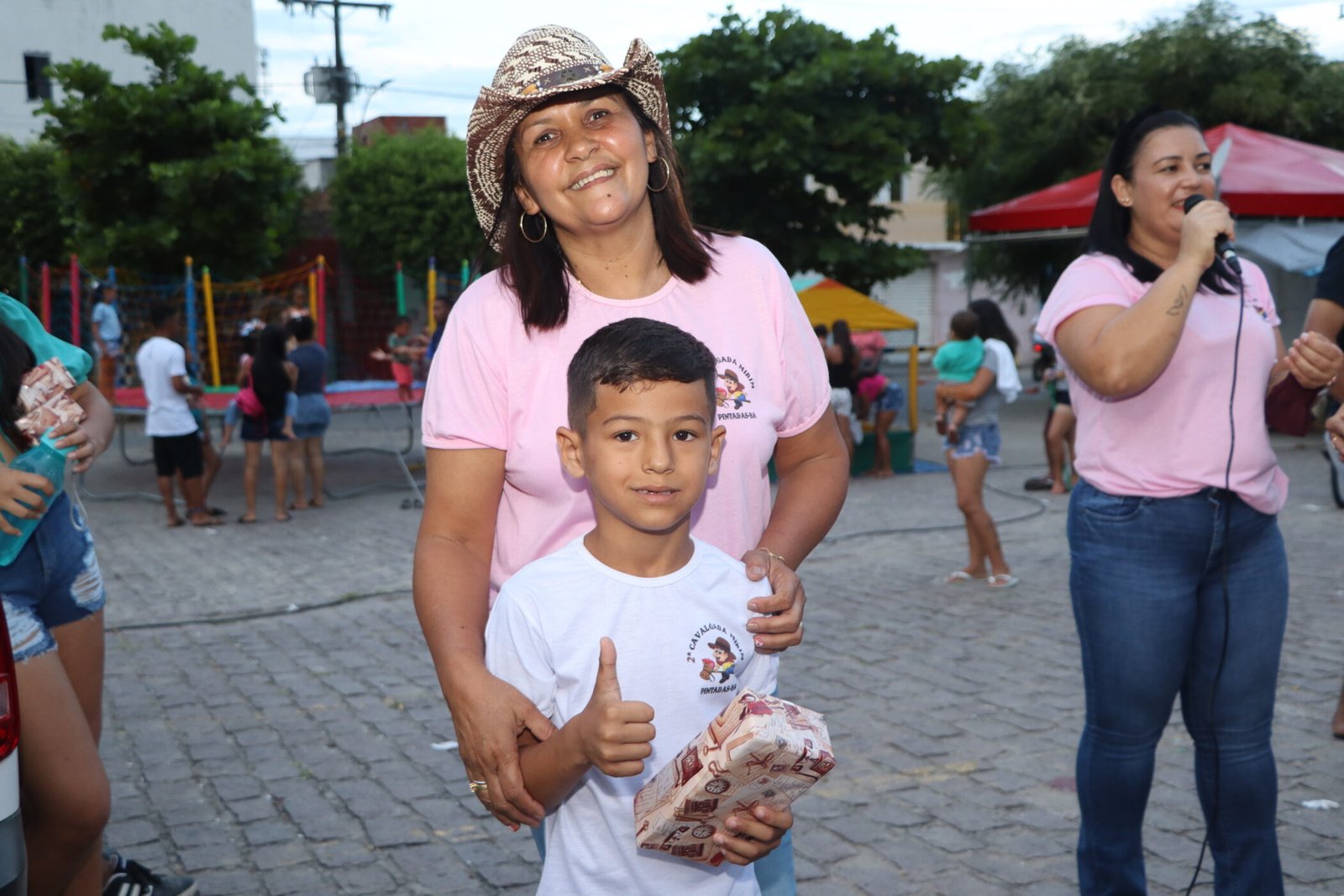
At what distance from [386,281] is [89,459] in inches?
1100

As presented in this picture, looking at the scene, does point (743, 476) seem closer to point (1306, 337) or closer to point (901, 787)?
point (1306, 337)

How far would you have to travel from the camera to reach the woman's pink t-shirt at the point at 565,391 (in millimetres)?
2375

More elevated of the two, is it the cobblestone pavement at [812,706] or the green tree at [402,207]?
the green tree at [402,207]

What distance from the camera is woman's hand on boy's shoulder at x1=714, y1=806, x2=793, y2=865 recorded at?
2025 mm

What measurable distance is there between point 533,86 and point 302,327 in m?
10.7

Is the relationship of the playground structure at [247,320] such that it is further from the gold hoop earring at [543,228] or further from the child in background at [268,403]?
the gold hoop earring at [543,228]

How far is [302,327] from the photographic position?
41.2ft

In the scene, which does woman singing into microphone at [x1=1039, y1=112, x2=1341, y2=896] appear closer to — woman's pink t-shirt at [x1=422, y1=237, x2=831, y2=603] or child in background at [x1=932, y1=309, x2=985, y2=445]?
woman's pink t-shirt at [x1=422, y1=237, x2=831, y2=603]

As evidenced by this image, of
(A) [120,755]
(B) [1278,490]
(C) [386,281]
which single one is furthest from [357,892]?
(C) [386,281]

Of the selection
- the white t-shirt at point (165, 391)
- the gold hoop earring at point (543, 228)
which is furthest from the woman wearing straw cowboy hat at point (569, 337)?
the white t-shirt at point (165, 391)

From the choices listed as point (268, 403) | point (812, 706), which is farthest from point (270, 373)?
point (812, 706)

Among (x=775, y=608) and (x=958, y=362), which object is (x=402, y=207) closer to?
(x=958, y=362)

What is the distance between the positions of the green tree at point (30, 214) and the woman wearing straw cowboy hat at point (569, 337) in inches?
1155

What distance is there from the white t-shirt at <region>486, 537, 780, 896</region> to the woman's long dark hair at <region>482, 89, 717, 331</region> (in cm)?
47
